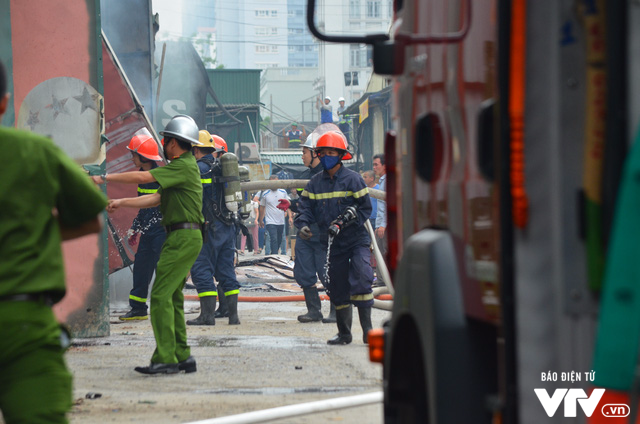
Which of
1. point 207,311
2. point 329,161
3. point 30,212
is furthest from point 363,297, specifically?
point 30,212

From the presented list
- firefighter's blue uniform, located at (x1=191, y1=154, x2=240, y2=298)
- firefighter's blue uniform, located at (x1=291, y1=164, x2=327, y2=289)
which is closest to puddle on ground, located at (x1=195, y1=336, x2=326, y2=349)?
firefighter's blue uniform, located at (x1=191, y1=154, x2=240, y2=298)

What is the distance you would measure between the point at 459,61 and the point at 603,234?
869 mm

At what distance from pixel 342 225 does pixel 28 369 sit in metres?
6.16

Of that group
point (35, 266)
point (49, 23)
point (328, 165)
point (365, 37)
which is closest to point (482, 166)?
point (365, 37)

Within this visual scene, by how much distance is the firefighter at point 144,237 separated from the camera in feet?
35.2

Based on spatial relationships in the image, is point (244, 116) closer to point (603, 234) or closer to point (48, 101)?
point (48, 101)

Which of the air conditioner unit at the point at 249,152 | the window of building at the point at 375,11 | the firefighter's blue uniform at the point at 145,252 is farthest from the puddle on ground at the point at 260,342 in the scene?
the air conditioner unit at the point at 249,152

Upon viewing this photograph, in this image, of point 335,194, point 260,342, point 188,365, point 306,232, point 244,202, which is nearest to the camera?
point 188,365

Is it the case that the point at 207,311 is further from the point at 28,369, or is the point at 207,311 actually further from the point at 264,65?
the point at 264,65

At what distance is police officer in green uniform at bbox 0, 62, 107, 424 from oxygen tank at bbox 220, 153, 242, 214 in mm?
7745

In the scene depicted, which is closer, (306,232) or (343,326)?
(343,326)

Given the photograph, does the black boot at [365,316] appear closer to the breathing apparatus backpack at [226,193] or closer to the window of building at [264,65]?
the breathing apparatus backpack at [226,193]

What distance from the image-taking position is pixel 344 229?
8.82 m

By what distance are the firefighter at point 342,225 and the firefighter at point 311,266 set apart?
1.24m
